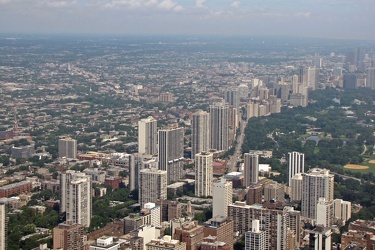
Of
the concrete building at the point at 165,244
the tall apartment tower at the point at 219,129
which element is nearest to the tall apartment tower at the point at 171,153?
the tall apartment tower at the point at 219,129

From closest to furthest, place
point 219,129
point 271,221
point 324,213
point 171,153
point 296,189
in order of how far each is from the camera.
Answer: point 271,221
point 324,213
point 296,189
point 171,153
point 219,129

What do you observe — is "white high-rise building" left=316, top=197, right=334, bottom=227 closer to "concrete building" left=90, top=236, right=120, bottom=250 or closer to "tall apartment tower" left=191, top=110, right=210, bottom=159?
"concrete building" left=90, top=236, right=120, bottom=250

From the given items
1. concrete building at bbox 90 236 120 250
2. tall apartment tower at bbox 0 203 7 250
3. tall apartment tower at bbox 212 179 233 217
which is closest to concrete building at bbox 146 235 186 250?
concrete building at bbox 90 236 120 250

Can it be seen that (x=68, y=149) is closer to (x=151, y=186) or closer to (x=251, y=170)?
(x=251, y=170)

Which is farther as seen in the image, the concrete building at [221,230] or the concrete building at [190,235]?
the concrete building at [221,230]

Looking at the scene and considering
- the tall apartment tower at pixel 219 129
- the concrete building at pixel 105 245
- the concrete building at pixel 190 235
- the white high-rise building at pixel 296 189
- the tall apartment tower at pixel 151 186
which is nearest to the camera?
the concrete building at pixel 105 245

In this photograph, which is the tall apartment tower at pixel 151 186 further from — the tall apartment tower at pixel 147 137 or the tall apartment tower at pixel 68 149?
the tall apartment tower at pixel 68 149

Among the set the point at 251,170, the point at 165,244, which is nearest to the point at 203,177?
the point at 251,170
